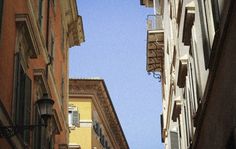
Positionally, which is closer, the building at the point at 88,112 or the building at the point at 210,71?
the building at the point at 210,71

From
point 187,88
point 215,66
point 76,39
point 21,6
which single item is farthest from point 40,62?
point 76,39

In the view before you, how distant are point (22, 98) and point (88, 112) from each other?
25.7 m

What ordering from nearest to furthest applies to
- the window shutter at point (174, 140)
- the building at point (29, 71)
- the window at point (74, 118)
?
the building at point (29, 71), the window shutter at point (174, 140), the window at point (74, 118)

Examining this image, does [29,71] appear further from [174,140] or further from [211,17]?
[174,140]

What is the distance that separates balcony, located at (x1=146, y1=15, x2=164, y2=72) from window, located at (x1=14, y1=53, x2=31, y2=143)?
49.7ft

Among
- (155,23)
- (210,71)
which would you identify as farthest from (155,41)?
(210,71)

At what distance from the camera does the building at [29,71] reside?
43.5 ft

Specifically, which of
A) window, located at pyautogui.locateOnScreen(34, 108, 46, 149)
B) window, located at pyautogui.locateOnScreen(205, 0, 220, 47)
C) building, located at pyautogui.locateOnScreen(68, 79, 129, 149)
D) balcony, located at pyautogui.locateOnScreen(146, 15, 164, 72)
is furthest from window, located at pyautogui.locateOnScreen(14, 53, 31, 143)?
building, located at pyautogui.locateOnScreen(68, 79, 129, 149)

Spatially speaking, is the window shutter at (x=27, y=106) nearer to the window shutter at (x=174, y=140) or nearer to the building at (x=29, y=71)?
the building at (x=29, y=71)

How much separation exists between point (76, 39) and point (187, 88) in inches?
600

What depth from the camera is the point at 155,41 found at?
31281 millimetres

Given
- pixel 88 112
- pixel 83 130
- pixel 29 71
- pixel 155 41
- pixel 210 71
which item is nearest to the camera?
pixel 210 71

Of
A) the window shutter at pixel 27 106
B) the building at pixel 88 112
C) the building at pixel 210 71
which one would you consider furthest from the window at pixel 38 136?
the building at pixel 88 112

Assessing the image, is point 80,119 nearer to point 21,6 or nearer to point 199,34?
point 21,6
